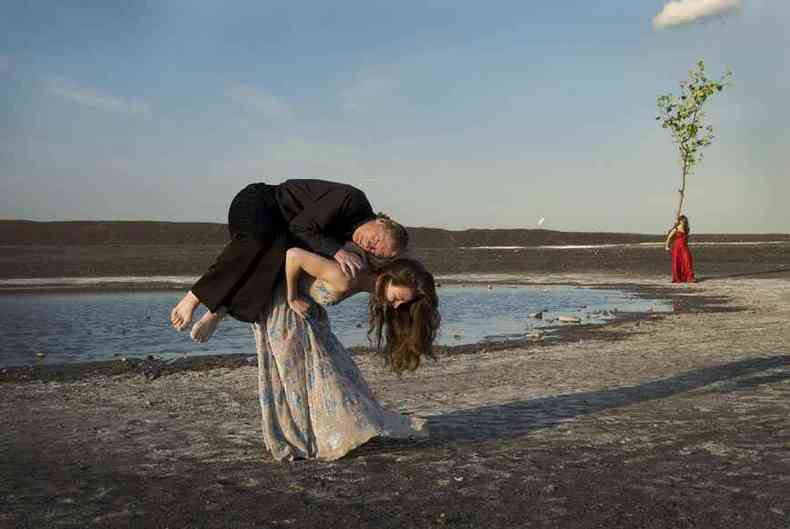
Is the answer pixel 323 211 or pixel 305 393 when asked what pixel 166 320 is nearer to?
pixel 305 393

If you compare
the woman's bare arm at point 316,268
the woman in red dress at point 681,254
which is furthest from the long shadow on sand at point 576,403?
the woman in red dress at point 681,254

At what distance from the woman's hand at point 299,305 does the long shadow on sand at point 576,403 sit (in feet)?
4.18

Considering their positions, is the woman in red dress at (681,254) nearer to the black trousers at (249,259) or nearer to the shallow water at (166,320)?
the shallow water at (166,320)

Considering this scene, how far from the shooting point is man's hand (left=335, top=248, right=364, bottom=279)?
484 centimetres

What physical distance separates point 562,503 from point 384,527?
0.93m

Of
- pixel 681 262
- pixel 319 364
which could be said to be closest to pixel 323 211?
pixel 319 364

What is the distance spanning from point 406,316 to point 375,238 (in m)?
0.67

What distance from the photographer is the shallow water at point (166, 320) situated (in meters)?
11.3

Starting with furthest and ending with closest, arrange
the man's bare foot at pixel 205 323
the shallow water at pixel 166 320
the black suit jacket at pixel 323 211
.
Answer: the shallow water at pixel 166 320
the man's bare foot at pixel 205 323
the black suit jacket at pixel 323 211

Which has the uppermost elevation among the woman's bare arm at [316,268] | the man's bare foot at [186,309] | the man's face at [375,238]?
the man's face at [375,238]

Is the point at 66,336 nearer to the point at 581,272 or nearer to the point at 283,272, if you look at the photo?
the point at 283,272

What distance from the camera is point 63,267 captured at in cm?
3080

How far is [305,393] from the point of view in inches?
211

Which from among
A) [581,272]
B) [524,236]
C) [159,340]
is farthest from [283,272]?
[524,236]
